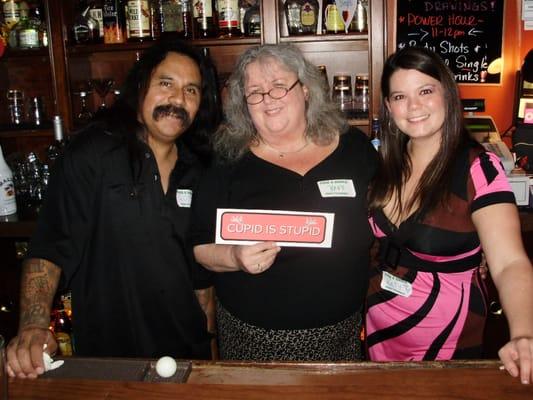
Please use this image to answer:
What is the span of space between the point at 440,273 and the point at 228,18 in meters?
1.74

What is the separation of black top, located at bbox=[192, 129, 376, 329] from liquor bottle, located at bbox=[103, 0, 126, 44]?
140 centimetres

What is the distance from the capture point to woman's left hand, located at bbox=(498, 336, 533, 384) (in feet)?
3.65

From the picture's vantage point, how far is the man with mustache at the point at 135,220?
68.8 inches

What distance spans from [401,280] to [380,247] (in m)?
0.12

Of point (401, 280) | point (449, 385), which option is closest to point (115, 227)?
point (401, 280)

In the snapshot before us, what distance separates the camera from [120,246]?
179 cm

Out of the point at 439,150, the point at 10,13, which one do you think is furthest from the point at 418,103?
the point at 10,13

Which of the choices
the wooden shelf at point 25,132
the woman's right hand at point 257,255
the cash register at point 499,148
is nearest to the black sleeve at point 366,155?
the woman's right hand at point 257,255

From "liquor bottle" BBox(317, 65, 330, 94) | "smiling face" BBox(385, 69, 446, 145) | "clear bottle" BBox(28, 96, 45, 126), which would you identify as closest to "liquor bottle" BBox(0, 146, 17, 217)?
"clear bottle" BBox(28, 96, 45, 126)

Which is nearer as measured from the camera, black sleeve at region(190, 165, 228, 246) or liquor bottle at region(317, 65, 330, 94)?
black sleeve at region(190, 165, 228, 246)

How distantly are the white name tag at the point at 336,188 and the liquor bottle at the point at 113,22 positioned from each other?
1.62 meters

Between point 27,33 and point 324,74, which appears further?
point 27,33

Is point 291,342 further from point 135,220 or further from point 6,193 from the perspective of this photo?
point 6,193

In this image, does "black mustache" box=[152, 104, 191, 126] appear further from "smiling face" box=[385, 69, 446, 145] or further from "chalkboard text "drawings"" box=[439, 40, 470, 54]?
"chalkboard text "drawings"" box=[439, 40, 470, 54]
